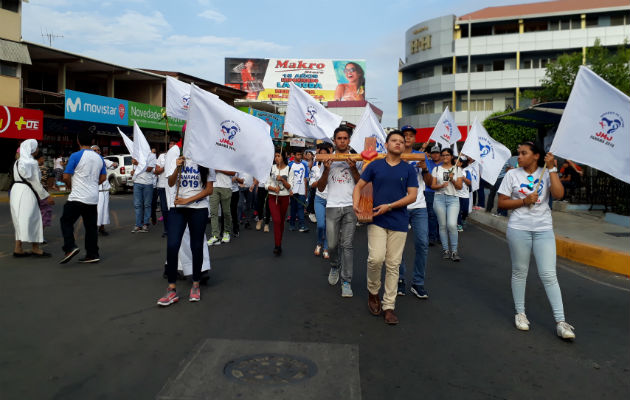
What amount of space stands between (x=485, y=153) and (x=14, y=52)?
20.2m

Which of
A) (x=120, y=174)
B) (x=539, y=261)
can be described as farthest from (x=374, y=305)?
(x=120, y=174)

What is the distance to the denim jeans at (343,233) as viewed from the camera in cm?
586

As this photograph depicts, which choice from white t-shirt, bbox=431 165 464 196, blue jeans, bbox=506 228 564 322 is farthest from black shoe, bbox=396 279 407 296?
white t-shirt, bbox=431 165 464 196

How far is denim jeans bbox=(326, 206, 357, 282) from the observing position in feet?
19.2

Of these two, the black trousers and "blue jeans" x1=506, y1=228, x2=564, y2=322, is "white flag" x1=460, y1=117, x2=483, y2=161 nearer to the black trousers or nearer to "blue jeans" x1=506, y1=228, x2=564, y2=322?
"blue jeans" x1=506, y1=228, x2=564, y2=322

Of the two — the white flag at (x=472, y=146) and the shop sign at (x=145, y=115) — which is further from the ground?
the shop sign at (x=145, y=115)

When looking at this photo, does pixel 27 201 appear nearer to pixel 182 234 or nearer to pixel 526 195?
pixel 182 234

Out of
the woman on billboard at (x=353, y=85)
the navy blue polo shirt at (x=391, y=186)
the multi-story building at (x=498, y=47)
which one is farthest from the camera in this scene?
the woman on billboard at (x=353, y=85)

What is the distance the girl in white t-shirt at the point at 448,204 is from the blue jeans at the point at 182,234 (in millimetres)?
3968

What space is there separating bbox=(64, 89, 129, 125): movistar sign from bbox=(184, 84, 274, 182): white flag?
18.9 meters

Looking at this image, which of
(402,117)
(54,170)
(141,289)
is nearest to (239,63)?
(402,117)

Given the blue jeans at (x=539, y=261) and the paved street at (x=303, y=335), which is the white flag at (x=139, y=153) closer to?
the paved street at (x=303, y=335)

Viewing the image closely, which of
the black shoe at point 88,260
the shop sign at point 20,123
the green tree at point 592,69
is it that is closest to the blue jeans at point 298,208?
the black shoe at point 88,260

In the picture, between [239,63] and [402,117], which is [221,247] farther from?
[402,117]
